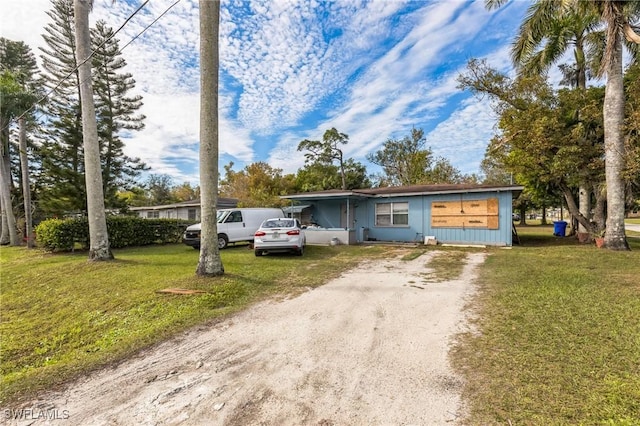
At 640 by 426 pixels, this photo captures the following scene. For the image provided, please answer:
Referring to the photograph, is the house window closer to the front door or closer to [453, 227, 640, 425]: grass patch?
the front door

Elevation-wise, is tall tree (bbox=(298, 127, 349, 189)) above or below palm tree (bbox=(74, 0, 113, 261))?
above

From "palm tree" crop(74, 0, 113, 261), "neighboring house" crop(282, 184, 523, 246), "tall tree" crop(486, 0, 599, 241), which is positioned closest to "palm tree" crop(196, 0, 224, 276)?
"palm tree" crop(74, 0, 113, 261)

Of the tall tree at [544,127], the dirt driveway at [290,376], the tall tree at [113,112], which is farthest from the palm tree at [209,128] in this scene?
the tall tree at [113,112]

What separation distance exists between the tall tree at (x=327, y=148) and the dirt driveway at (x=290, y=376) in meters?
33.1

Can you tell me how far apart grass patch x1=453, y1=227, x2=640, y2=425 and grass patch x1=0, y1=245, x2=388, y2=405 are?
361cm

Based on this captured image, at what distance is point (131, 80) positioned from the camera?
2117 cm

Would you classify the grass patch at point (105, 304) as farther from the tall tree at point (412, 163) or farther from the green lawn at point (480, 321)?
the tall tree at point (412, 163)

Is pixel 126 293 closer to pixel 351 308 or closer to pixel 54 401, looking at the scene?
pixel 54 401

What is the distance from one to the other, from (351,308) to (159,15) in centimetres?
862

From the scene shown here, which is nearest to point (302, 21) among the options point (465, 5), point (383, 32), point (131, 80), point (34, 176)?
point (383, 32)

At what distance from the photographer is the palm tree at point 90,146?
9.31m

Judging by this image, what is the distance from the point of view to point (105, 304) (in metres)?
5.58

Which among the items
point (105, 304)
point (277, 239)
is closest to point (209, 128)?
point (105, 304)

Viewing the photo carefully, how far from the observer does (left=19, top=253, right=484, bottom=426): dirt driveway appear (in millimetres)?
2336
